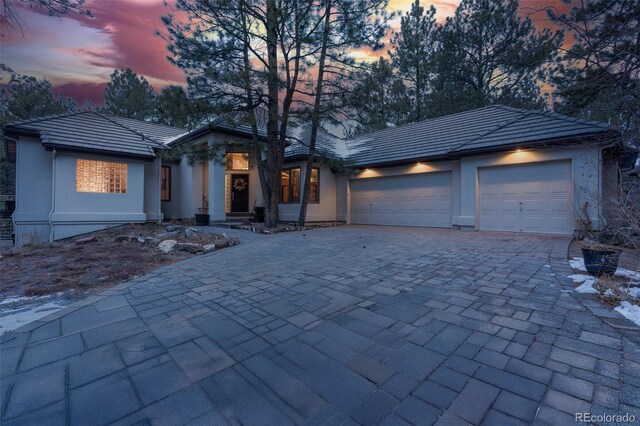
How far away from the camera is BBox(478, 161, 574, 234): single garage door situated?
859cm

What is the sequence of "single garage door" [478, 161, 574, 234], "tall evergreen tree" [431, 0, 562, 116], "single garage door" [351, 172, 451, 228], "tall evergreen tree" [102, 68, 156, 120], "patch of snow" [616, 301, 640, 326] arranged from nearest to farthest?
"patch of snow" [616, 301, 640, 326] < "single garage door" [478, 161, 574, 234] < "single garage door" [351, 172, 451, 228] < "tall evergreen tree" [431, 0, 562, 116] < "tall evergreen tree" [102, 68, 156, 120]

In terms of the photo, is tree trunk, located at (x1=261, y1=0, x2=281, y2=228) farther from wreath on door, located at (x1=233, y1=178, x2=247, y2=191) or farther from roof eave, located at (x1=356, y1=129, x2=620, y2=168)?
roof eave, located at (x1=356, y1=129, x2=620, y2=168)

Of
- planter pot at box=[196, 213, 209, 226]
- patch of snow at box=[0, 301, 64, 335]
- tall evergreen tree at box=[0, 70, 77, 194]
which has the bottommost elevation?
patch of snow at box=[0, 301, 64, 335]

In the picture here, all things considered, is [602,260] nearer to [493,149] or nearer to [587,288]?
[587,288]

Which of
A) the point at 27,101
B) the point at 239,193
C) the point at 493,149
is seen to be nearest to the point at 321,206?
the point at 239,193

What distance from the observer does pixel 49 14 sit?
3701mm

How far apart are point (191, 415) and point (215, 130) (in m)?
12.1

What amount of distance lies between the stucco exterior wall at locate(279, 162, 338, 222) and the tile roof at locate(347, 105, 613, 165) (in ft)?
5.86

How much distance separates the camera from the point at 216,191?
12172 mm

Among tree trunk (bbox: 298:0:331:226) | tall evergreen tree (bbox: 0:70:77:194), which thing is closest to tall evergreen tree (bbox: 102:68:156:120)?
tall evergreen tree (bbox: 0:70:77:194)

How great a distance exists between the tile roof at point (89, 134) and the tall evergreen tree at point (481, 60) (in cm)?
1639

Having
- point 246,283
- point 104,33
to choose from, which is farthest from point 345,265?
point 104,33

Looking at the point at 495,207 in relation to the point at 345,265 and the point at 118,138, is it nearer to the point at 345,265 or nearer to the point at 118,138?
the point at 345,265

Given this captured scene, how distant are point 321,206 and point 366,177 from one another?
102 inches
